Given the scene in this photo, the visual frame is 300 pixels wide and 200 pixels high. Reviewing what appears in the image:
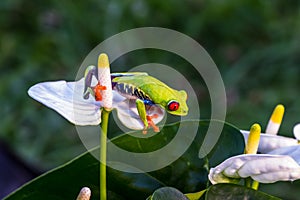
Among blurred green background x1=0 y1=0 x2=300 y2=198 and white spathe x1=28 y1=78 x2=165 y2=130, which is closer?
white spathe x1=28 y1=78 x2=165 y2=130

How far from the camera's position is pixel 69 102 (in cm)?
48

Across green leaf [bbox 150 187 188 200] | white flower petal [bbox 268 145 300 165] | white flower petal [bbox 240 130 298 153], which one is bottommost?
green leaf [bbox 150 187 188 200]

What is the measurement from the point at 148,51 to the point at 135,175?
1375mm

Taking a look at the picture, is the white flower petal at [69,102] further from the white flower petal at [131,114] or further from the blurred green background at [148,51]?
the blurred green background at [148,51]

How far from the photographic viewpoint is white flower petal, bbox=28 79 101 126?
465 mm

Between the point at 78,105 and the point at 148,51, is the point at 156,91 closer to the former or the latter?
the point at 78,105

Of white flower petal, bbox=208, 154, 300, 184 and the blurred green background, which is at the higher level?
the blurred green background

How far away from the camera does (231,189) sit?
438 mm

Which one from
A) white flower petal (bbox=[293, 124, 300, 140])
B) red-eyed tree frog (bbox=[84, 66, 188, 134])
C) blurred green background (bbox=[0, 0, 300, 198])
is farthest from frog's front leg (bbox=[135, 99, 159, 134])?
blurred green background (bbox=[0, 0, 300, 198])

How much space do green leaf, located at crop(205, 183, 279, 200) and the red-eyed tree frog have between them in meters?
0.07

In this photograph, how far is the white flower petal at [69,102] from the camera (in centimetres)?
46

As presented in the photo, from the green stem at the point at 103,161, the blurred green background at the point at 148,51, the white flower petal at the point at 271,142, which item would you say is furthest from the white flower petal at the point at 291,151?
the blurred green background at the point at 148,51

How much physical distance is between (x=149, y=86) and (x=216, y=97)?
116 cm

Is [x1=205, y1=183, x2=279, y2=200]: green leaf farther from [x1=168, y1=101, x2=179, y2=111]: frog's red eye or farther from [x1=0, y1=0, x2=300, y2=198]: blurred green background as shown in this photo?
[x1=0, y1=0, x2=300, y2=198]: blurred green background
